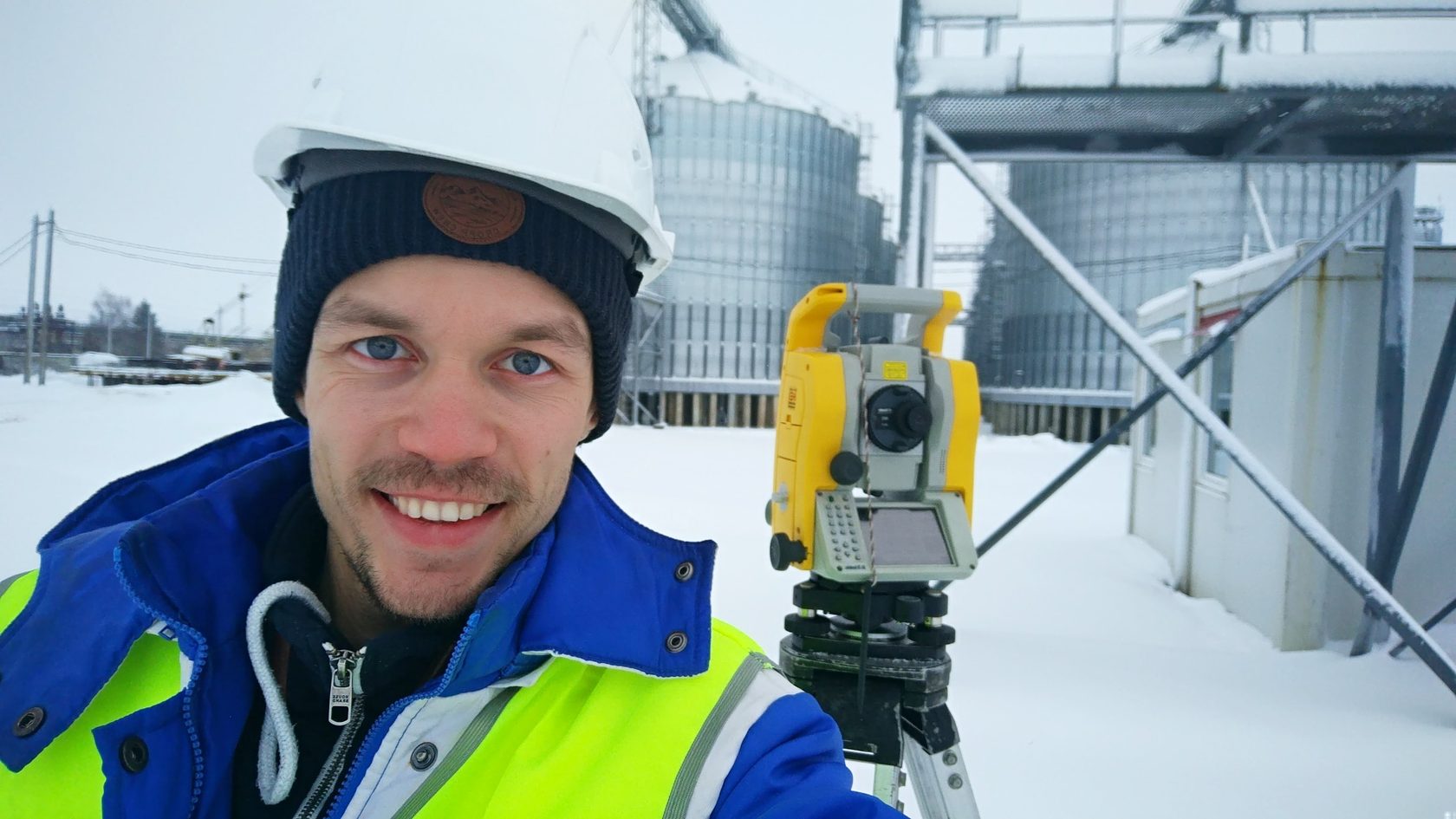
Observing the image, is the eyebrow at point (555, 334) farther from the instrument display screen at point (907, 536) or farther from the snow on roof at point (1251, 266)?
the snow on roof at point (1251, 266)

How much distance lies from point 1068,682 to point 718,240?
18134 mm

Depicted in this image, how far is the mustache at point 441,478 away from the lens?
→ 98 cm

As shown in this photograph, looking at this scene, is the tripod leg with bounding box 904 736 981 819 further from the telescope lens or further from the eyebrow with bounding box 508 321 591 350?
the eyebrow with bounding box 508 321 591 350

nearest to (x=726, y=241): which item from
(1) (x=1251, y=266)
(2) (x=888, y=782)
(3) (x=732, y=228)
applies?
(3) (x=732, y=228)

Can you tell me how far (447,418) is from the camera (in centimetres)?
99

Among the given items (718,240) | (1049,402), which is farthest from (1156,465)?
(718,240)

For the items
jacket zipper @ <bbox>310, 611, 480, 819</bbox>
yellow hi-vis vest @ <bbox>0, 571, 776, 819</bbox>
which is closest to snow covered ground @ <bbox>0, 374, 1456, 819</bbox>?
yellow hi-vis vest @ <bbox>0, 571, 776, 819</bbox>

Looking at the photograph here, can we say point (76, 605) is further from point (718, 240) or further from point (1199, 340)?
point (718, 240)

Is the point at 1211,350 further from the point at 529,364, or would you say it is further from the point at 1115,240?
the point at 1115,240

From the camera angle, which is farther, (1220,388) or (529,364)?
(1220,388)

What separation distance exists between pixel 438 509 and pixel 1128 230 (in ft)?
66.4

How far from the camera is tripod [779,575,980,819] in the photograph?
174 centimetres

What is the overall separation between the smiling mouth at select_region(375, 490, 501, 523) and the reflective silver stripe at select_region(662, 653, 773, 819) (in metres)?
0.40

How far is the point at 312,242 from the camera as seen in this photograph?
3.48ft
